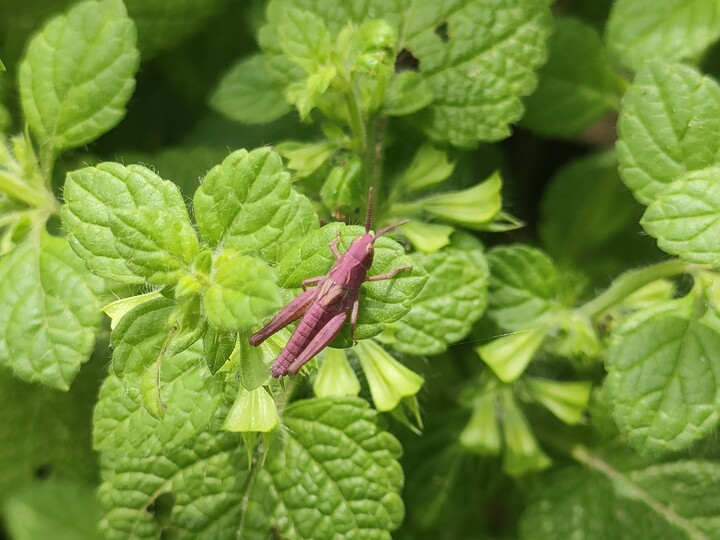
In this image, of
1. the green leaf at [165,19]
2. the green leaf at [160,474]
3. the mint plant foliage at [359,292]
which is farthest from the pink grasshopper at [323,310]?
the green leaf at [165,19]

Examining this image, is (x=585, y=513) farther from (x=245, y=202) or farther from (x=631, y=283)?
(x=245, y=202)

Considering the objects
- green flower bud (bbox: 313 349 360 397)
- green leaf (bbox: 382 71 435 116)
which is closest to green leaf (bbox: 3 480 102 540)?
green flower bud (bbox: 313 349 360 397)

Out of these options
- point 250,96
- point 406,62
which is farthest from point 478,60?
point 250,96

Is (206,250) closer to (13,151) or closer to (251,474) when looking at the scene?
(251,474)

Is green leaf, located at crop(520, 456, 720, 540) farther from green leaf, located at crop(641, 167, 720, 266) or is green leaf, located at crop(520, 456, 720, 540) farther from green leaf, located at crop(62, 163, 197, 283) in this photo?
green leaf, located at crop(62, 163, 197, 283)

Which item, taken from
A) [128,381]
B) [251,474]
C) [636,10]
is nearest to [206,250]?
[128,381]

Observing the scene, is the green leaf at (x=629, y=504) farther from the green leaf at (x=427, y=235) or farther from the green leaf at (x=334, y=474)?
the green leaf at (x=427, y=235)
